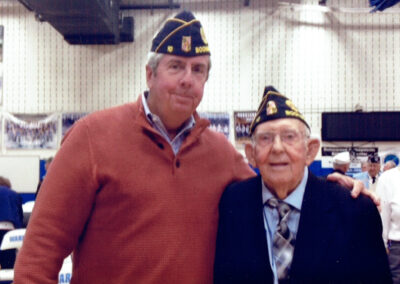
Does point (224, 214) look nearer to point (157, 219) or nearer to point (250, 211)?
point (250, 211)

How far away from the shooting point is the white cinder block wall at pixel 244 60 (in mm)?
9336

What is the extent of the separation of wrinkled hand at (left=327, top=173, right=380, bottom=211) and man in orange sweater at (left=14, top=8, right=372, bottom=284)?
21.1 inches

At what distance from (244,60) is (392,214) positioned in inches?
227

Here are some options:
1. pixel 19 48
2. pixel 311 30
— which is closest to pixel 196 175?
pixel 311 30

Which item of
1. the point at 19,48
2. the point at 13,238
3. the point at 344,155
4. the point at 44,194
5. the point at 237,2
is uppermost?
the point at 237,2

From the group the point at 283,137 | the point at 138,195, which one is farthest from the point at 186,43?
the point at 138,195

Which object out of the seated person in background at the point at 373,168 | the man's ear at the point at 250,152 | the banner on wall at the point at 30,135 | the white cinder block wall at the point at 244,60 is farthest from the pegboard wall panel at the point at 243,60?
the man's ear at the point at 250,152

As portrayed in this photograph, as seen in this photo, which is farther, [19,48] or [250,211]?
[19,48]

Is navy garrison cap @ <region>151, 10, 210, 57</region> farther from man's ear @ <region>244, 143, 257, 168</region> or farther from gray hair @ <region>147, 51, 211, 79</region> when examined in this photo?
man's ear @ <region>244, 143, 257, 168</region>

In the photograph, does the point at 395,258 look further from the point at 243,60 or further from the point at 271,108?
the point at 243,60

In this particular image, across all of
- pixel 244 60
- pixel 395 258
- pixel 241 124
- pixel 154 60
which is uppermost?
pixel 244 60

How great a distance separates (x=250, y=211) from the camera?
6.07ft

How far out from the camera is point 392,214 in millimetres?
4430

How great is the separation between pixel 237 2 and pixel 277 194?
840cm
